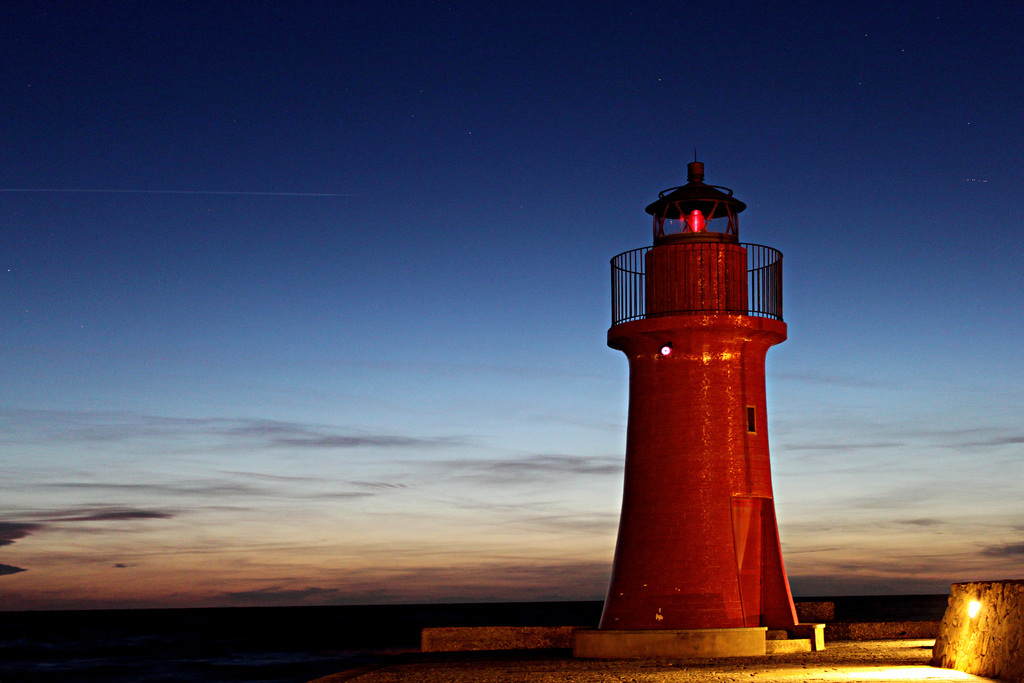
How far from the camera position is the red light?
1587 cm

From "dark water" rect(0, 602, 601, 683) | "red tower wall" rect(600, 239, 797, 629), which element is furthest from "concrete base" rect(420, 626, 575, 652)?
"dark water" rect(0, 602, 601, 683)

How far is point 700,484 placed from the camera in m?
15.0

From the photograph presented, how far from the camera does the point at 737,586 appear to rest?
48.5ft

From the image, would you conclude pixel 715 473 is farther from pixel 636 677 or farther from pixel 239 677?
pixel 239 677

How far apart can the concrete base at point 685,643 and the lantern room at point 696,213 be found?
5.71 metres

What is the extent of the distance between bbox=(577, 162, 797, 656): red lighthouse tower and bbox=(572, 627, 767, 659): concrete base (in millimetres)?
611

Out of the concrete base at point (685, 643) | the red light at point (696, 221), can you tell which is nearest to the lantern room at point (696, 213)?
the red light at point (696, 221)

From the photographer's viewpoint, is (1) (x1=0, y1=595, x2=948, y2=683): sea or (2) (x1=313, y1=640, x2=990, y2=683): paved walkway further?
(1) (x1=0, y1=595, x2=948, y2=683): sea

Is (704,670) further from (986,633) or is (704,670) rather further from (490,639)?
(490,639)

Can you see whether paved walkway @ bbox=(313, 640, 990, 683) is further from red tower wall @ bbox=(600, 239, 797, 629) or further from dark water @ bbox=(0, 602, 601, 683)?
dark water @ bbox=(0, 602, 601, 683)

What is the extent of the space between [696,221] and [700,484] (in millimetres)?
4014

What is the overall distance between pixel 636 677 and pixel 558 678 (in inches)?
34.0

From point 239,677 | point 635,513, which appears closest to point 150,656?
point 239,677

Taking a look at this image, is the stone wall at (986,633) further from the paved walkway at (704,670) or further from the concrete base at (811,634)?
the concrete base at (811,634)
